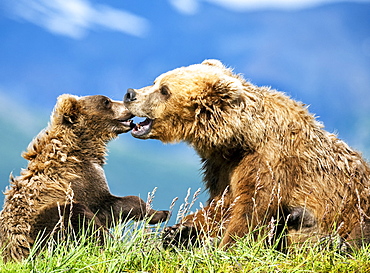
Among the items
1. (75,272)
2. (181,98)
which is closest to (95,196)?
(181,98)

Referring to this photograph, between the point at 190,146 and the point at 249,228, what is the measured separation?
1241 millimetres

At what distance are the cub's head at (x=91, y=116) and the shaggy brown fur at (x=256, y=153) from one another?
174 cm

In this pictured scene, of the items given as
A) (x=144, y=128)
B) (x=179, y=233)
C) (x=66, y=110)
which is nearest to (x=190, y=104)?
(x=144, y=128)

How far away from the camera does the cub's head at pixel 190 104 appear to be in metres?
5.06

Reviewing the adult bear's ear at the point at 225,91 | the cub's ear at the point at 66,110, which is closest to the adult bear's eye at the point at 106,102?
the cub's ear at the point at 66,110

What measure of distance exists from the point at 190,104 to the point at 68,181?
6.61 ft

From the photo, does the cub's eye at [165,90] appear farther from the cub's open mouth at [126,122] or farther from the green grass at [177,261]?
the cub's open mouth at [126,122]

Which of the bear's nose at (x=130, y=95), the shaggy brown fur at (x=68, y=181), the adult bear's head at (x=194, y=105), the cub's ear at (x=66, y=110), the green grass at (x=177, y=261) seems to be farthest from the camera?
the cub's ear at (x=66, y=110)

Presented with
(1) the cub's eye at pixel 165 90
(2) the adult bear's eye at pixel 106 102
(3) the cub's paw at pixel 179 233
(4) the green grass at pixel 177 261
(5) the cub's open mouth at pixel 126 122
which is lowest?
(4) the green grass at pixel 177 261

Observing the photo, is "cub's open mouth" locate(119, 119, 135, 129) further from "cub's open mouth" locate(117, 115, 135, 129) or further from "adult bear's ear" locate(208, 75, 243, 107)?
"adult bear's ear" locate(208, 75, 243, 107)

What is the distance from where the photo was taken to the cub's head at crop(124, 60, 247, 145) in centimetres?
506

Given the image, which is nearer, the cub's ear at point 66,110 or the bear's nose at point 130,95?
the bear's nose at point 130,95

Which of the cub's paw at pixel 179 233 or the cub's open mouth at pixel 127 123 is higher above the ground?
the cub's open mouth at pixel 127 123

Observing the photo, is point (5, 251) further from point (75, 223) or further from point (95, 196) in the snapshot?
point (95, 196)
